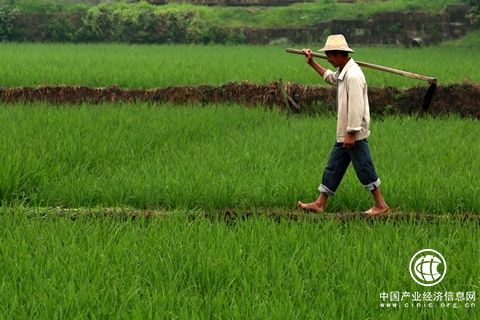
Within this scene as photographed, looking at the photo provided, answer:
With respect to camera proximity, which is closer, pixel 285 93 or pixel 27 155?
pixel 27 155

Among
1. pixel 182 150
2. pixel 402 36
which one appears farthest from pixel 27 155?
pixel 402 36

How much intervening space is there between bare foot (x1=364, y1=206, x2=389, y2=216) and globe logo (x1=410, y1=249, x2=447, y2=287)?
66cm

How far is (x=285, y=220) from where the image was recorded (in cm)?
323

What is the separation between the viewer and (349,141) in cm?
343

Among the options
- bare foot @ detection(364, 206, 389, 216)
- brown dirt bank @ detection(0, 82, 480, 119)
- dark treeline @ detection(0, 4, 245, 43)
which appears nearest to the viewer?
bare foot @ detection(364, 206, 389, 216)

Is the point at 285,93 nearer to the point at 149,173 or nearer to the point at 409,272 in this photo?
the point at 149,173

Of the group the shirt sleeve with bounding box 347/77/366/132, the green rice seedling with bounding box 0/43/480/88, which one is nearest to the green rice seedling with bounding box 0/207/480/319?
the shirt sleeve with bounding box 347/77/366/132

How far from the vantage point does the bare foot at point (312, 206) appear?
3.49 m

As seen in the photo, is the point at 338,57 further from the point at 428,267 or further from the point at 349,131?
the point at 428,267

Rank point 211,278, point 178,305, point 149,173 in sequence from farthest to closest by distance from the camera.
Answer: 1. point 149,173
2. point 211,278
3. point 178,305

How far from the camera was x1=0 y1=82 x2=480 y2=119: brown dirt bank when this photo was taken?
24.5 ft

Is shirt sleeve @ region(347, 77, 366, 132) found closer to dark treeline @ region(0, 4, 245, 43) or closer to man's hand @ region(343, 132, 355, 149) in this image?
man's hand @ region(343, 132, 355, 149)

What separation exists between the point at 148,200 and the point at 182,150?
1.49m

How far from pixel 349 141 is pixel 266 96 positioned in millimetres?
4452
